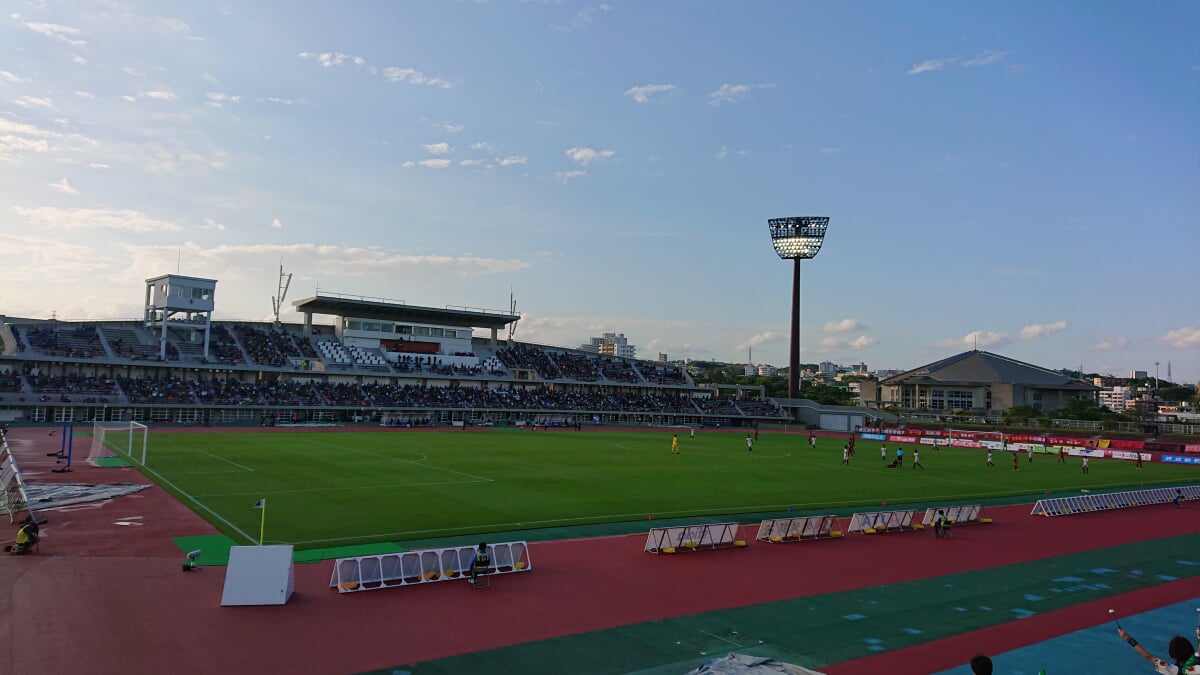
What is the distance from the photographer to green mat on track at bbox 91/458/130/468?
36472mm

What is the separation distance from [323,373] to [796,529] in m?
66.5

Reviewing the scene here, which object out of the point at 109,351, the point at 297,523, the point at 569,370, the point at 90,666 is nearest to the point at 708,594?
the point at 90,666

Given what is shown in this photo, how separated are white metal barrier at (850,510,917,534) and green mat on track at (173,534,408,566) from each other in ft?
46.8

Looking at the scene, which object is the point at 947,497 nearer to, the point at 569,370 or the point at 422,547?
the point at 422,547

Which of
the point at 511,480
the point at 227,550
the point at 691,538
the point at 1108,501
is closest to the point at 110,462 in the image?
the point at 511,480

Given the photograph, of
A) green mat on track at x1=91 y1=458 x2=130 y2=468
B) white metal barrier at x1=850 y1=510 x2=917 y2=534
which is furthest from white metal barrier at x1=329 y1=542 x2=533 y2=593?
green mat on track at x1=91 y1=458 x2=130 y2=468

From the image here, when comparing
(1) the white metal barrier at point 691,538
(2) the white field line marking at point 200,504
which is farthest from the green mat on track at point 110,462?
(1) the white metal barrier at point 691,538

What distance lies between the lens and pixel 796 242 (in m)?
98.1

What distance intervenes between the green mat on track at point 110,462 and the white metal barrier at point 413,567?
25.5 m

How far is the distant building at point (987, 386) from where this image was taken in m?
121

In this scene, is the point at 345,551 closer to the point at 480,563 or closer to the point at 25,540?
the point at 480,563

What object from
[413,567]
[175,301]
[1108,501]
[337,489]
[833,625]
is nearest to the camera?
[833,625]

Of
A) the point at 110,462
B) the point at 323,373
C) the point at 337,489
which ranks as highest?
the point at 323,373

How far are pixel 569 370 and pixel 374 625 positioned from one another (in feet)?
280
